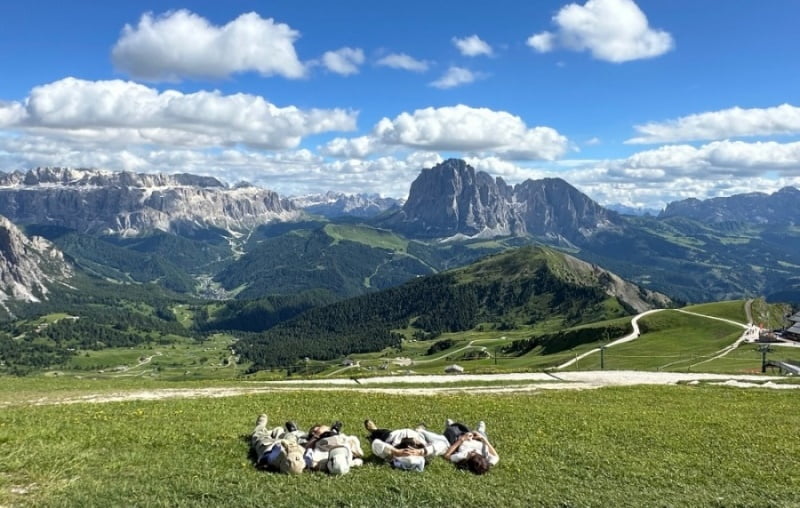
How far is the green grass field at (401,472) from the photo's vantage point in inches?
874

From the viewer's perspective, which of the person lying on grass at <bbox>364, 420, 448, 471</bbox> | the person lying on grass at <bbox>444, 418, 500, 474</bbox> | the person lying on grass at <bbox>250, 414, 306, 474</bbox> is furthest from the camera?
the person lying on grass at <bbox>444, 418, 500, 474</bbox>

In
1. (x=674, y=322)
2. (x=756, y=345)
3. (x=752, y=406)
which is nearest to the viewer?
(x=752, y=406)

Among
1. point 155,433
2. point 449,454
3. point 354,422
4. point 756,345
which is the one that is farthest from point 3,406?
point 756,345

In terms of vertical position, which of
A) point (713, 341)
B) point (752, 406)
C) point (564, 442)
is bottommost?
point (713, 341)

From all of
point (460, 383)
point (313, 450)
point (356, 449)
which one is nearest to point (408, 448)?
point (356, 449)

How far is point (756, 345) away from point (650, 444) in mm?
114770

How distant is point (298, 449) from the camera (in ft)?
82.8

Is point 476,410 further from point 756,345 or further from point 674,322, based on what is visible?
point 674,322

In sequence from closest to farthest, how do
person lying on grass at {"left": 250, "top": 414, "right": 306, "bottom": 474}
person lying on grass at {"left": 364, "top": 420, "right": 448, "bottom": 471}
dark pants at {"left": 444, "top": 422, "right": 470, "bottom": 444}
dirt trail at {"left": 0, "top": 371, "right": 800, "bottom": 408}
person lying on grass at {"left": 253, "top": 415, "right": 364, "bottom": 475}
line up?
person lying on grass at {"left": 250, "top": 414, "right": 306, "bottom": 474} → person lying on grass at {"left": 253, "top": 415, "right": 364, "bottom": 475} → person lying on grass at {"left": 364, "top": 420, "right": 448, "bottom": 471} → dark pants at {"left": 444, "top": 422, "right": 470, "bottom": 444} → dirt trail at {"left": 0, "top": 371, "right": 800, "bottom": 408}

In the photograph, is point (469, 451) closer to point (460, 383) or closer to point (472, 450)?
point (472, 450)

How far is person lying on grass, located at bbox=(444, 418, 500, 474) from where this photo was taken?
2570 cm

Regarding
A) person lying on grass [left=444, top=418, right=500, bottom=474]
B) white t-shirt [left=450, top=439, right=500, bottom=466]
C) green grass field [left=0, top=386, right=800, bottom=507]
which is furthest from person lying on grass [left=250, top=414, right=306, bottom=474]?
white t-shirt [left=450, top=439, right=500, bottom=466]

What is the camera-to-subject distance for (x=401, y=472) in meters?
24.7

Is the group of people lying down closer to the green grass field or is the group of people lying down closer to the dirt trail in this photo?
the green grass field
